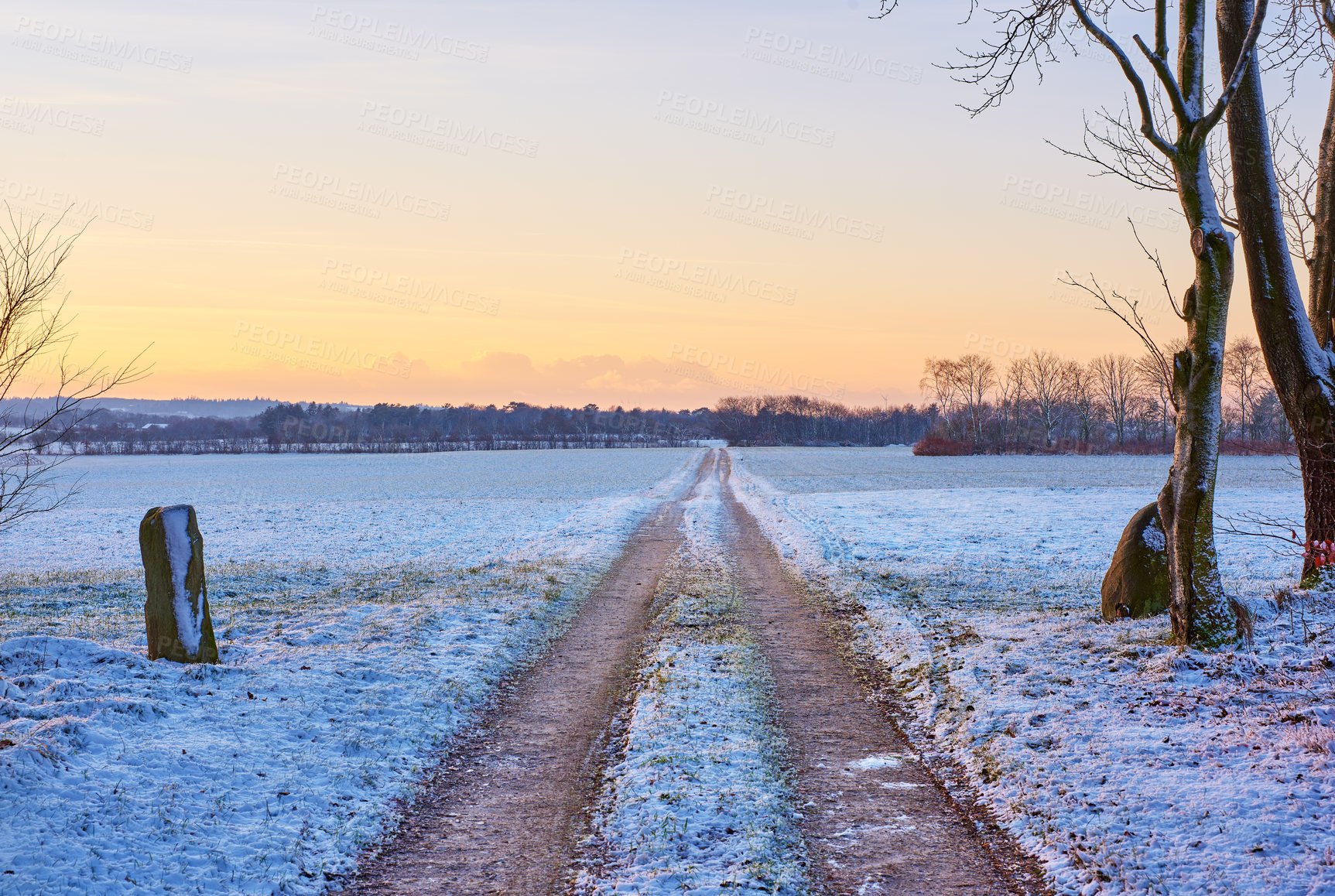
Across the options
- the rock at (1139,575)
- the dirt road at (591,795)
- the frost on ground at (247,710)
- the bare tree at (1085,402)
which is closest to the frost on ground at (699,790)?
the dirt road at (591,795)

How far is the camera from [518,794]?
6121mm

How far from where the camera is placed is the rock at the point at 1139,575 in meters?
9.54

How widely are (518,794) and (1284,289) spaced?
9.91m

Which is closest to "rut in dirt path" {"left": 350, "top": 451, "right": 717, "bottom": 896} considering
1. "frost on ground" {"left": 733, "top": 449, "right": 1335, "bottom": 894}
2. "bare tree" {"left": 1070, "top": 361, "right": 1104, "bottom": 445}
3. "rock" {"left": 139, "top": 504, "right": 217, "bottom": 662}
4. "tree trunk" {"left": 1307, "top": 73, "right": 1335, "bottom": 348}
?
"frost on ground" {"left": 733, "top": 449, "right": 1335, "bottom": 894}

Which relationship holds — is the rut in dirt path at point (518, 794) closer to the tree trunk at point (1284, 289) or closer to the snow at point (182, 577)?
the snow at point (182, 577)

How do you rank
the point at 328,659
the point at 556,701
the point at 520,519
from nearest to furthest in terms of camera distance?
the point at 556,701 → the point at 328,659 → the point at 520,519

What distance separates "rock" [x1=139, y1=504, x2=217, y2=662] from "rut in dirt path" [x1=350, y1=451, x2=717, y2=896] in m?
3.67

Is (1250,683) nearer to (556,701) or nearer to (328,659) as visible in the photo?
(556,701)

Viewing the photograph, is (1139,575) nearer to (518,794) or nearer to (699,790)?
(699,790)

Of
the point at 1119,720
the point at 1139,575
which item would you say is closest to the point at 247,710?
the point at 1119,720

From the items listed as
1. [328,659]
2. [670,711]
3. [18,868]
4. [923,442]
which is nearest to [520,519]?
[328,659]

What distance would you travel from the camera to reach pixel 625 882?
15.6 ft

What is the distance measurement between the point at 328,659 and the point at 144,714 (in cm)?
238

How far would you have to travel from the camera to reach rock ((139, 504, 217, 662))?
28.6 feet
